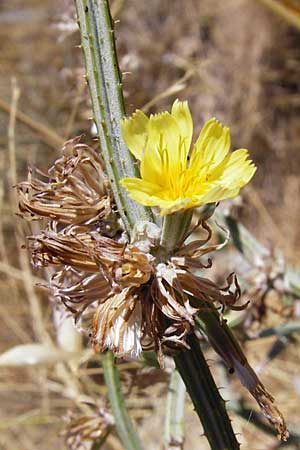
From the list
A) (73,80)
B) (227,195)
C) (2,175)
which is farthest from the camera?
(2,175)

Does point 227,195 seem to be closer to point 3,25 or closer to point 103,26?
point 103,26

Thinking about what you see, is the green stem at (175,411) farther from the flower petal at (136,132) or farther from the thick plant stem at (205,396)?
the flower petal at (136,132)

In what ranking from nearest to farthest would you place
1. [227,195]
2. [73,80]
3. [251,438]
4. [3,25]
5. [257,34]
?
1. [227,195]
2. [73,80]
3. [251,438]
4. [257,34]
5. [3,25]

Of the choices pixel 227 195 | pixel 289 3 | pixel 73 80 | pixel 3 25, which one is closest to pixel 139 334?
pixel 227 195

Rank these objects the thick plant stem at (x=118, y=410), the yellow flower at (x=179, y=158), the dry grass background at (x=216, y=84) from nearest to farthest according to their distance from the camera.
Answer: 1. the yellow flower at (x=179, y=158)
2. the thick plant stem at (x=118, y=410)
3. the dry grass background at (x=216, y=84)

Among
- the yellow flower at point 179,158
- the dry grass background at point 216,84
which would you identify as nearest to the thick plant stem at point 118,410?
the yellow flower at point 179,158
